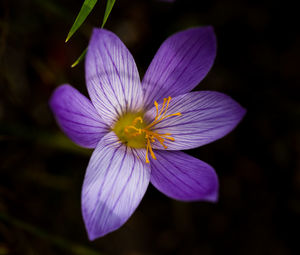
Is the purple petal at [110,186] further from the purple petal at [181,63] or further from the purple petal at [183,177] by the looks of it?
the purple petal at [181,63]

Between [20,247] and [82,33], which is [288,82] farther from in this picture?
[20,247]

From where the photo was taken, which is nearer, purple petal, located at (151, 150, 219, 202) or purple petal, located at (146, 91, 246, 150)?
purple petal, located at (151, 150, 219, 202)

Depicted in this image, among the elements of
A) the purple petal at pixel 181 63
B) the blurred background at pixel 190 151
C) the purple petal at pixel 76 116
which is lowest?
the blurred background at pixel 190 151

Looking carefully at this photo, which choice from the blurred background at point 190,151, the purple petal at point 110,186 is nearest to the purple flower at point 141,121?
the purple petal at point 110,186

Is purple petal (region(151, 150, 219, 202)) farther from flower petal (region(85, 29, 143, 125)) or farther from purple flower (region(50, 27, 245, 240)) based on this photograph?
flower petal (region(85, 29, 143, 125))

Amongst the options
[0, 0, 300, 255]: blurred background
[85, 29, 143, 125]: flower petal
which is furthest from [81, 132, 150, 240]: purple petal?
[0, 0, 300, 255]: blurred background
